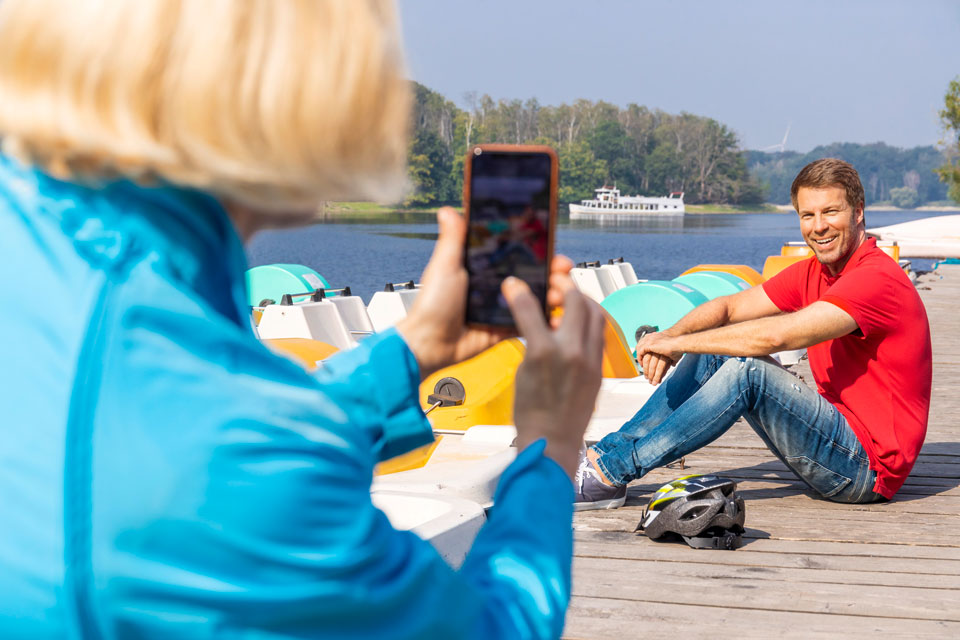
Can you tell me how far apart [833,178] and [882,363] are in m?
0.76

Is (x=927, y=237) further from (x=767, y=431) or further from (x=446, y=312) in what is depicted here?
(x=446, y=312)

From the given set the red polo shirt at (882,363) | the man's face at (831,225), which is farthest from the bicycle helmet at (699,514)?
the man's face at (831,225)

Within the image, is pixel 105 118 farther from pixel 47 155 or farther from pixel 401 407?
pixel 401 407

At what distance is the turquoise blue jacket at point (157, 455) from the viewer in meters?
0.77

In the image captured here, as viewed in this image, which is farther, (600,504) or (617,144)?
(617,144)

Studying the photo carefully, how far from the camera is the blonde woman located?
78cm

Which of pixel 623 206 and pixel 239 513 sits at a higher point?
pixel 239 513

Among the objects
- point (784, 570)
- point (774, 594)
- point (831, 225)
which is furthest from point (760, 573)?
point (831, 225)

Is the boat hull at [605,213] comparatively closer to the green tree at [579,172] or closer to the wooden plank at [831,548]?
the green tree at [579,172]

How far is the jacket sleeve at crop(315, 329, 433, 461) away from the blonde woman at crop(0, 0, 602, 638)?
34cm

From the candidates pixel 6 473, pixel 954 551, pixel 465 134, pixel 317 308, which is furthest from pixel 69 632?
pixel 465 134

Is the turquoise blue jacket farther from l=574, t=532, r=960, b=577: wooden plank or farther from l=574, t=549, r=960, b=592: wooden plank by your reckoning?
l=574, t=532, r=960, b=577: wooden plank

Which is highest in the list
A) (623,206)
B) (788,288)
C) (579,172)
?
(579,172)

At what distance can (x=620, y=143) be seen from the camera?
411ft
